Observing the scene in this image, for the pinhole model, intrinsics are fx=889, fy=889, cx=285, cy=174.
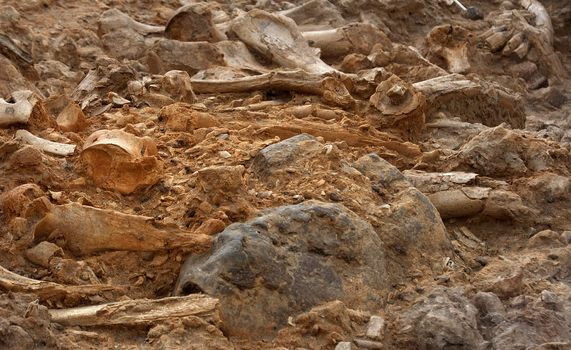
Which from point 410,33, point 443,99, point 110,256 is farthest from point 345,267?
point 410,33

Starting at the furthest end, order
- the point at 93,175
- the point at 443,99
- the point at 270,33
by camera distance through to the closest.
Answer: the point at 270,33 → the point at 443,99 → the point at 93,175

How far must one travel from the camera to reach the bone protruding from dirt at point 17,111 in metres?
4.22

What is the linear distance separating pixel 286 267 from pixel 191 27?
3.72 m

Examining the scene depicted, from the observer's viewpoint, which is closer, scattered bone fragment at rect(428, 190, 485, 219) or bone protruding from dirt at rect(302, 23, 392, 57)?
scattered bone fragment at rect(428, 190, 485, 219)

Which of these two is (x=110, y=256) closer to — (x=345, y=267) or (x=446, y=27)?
(x=345, y=267)

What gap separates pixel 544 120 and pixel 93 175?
440 cm

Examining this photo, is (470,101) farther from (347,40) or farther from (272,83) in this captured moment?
(347,40)

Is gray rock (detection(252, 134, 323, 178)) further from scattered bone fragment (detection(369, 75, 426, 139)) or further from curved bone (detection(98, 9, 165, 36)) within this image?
curved bone (detection(98, 9, 165, 36))

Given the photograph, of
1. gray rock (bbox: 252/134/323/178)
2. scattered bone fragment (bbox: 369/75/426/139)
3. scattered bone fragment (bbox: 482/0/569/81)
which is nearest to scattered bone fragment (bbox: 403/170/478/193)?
gray rock (bbox: 252/134/323/178)

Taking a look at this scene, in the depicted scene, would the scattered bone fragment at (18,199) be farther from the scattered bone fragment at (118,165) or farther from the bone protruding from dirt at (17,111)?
the bone protruding from dirt at (17,111)

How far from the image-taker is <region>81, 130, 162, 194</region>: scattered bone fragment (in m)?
3.76

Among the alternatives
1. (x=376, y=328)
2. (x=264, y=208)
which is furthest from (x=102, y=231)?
(x=376, y=328)

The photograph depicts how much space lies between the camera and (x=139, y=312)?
3018 millimetres

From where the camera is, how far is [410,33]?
8.55 meters
